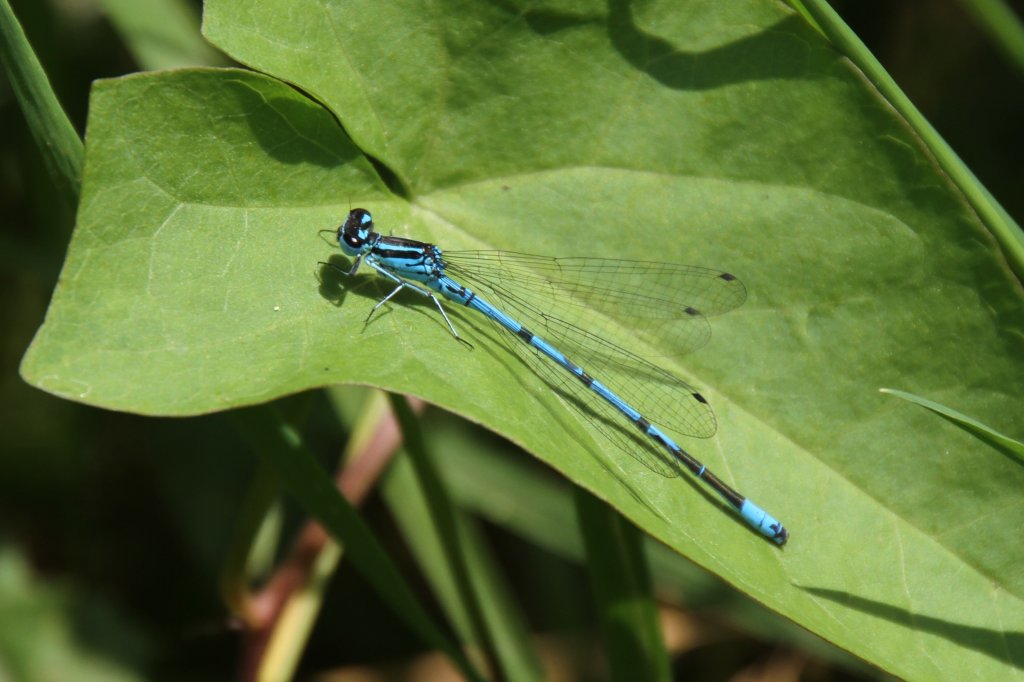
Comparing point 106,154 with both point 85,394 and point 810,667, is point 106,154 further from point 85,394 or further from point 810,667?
point 810,667

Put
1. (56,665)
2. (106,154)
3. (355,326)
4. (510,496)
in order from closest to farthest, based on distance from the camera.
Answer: (106,154) < (355,326) < (56,665) < (510,496)

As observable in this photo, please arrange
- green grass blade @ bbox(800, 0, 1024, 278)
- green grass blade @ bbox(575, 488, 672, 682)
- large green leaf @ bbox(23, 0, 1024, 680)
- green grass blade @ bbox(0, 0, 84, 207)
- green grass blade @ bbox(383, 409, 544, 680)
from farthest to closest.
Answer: green grass blade @ bbox(383, 409, 544, 680) → green grass blade @ bbox(575, 488, 672, 682) → green grass blade @ bbox(800, 0, 1024, 278) → green grass blade @ bbox(0, 0, 84, 207) → large green leaf @ bbox(23, 0, 1024, 680)

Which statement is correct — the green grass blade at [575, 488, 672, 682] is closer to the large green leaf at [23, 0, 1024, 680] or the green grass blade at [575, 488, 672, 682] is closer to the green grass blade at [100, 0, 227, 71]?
the large green leaf at [23, 0, 1024, 680]

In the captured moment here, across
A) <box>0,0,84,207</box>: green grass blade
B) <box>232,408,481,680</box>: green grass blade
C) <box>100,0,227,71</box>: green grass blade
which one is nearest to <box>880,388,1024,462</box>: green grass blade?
<box>232,408,481,680</box>: green grass blade

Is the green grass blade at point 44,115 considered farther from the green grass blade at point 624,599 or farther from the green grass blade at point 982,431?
the green grass blade at point 982,431

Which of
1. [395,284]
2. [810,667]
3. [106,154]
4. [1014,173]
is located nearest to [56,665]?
[395,284]

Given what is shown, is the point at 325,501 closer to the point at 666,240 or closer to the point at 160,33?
the point at 666,240

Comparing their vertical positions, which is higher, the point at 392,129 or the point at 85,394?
the point at 392,129
